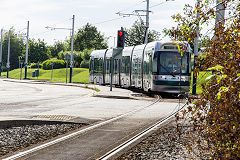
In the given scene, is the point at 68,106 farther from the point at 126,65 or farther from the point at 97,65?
the point at 97,65

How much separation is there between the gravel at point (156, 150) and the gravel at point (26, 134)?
2017 mm

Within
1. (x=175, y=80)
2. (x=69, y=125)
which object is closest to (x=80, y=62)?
(x=175, y=80)

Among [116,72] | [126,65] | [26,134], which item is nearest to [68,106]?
[26,134]

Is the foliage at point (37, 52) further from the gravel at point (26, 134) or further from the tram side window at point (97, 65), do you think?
the gravel at point (26, 134)

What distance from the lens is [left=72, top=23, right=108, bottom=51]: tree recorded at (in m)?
116

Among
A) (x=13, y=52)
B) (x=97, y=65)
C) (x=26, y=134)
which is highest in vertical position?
(x=13, y=52)

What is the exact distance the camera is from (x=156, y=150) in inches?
304

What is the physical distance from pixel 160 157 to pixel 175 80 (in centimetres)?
1697

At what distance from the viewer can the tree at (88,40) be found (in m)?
116

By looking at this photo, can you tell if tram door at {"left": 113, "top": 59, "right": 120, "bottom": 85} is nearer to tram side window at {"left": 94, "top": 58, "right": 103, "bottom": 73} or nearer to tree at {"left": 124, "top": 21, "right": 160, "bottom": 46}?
tram side window at {"left": 94, "top": 58, "right": 103, "bottom": 73}

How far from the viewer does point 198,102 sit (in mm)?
4227

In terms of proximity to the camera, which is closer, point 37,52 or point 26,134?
point 26,134

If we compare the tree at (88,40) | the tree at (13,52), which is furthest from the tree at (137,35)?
the tree at (13,52)

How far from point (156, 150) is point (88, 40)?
110071 millimetres
